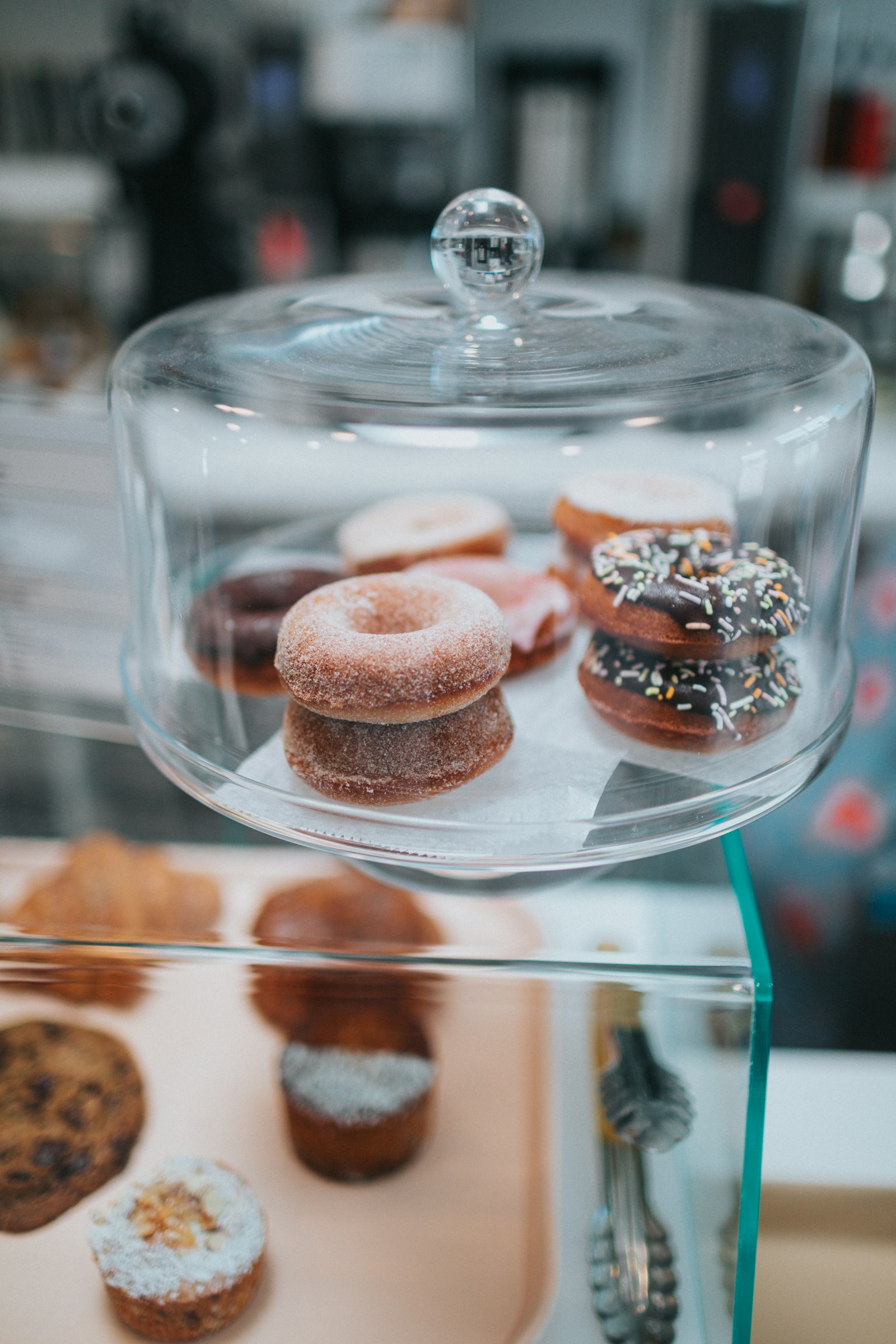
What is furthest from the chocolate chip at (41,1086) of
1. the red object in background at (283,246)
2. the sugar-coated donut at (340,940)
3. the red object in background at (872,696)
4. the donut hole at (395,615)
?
the red object in background at (283,246)

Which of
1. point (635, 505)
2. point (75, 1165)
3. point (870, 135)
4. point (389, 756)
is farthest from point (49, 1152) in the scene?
point (870, 135)

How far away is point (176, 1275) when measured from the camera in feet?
2.06

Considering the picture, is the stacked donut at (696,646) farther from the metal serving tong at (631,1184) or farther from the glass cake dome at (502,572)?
the metal serving tong at (631,1184)

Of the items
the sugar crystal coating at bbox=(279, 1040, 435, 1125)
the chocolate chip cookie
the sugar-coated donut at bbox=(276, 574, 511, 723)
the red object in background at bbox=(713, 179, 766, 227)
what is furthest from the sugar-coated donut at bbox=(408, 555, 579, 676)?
the red object in background at bbox=(713, 179, 766, 227)

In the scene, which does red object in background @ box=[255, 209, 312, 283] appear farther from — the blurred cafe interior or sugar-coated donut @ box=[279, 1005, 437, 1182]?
sugar-coated donut @ box=[279, 1005, 437, 1182]

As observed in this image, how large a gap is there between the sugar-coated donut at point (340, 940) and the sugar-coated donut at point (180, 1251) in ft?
0.39

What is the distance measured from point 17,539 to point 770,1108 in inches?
32.5

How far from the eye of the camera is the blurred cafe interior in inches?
70.7

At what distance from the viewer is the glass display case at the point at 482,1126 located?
0.62 metres

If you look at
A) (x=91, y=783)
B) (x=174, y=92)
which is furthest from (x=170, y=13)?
(x=91, y=783)

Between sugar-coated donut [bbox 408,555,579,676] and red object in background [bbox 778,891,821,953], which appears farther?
red object in background [bbox 778,891,821,953]

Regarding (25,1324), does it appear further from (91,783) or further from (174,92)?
(174,92)

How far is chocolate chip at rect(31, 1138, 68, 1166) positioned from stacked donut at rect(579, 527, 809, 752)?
485 mm

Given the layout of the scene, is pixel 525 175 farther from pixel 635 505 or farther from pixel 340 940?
pixel 340 940
